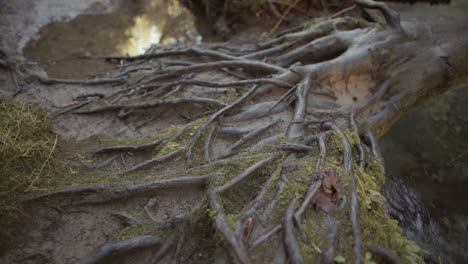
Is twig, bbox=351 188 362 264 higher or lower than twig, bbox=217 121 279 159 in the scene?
lower

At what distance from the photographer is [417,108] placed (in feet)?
19.3

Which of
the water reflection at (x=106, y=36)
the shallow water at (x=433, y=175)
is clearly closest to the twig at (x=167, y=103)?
the water reflection at (x=106, y=36)

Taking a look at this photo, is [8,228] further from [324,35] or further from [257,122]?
[324,35]

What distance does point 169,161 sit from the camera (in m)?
3.13

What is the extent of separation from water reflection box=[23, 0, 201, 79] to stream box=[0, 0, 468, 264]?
2 cm

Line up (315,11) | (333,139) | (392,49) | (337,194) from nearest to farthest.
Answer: (337,194) < (333,139) < (392,49) < (315,11)

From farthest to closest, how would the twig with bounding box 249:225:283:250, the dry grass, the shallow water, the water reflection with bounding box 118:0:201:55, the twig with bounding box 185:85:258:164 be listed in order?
the water reflection with bounding box 118:0:201:55
the shallow water
the twig with bounding box 185:85:258:164
the dry grass
the twig with bounding box 249:225:283:250

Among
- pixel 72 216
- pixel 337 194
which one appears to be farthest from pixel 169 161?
pixel 337 194

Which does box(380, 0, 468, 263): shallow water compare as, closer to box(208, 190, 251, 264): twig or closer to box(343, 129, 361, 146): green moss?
box(343, 129, 361, 146): green moss

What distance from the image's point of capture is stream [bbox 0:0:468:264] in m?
3.88

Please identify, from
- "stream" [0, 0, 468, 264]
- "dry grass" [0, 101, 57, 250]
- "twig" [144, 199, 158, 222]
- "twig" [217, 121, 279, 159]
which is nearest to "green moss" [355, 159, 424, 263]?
"twig" [217, 121, 279, 159]

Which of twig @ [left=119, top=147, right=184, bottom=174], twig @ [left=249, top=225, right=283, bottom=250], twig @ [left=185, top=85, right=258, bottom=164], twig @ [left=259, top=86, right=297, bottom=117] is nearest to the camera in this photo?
twig @ [left=249, top=225, right=283, bottom=250]

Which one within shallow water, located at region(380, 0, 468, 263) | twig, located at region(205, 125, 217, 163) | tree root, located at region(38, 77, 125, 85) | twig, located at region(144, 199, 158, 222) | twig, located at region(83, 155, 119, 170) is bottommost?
shallow water, located at region(380, 0, 468, 263)

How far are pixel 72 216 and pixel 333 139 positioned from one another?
258 cm
